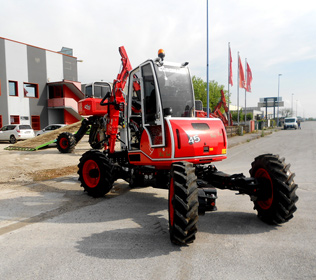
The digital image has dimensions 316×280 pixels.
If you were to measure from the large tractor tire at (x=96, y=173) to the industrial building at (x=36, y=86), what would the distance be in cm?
2815

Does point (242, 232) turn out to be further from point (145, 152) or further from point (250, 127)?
point (250, 127)

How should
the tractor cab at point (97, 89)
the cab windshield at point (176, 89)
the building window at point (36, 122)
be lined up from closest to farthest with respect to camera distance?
1. the cab windshield at point (176, 89)
2. the tractor cab at point (97, 89)
3. the building window at point (36, 122)

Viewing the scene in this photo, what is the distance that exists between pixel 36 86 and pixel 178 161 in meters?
34.2

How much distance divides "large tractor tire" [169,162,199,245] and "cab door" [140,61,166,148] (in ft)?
4.40

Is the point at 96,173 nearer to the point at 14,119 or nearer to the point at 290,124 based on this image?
the point at 14,119

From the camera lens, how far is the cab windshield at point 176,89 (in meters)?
5.70

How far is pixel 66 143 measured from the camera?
1620 centimetres

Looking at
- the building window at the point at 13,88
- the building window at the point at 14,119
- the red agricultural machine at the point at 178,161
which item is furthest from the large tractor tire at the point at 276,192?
the building window at the point at 13,88

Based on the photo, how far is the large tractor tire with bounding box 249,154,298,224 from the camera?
15.5ft

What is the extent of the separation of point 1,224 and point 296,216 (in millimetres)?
5515

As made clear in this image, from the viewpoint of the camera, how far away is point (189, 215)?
158 inches

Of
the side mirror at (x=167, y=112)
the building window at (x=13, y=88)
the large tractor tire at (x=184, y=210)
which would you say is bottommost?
the large tractor tire at (x=184, y=210)

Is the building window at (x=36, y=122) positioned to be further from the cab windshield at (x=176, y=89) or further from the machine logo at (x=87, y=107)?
the cab windshield at (x=176, y=89)

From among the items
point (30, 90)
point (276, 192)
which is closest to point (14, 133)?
point (30, 90)
